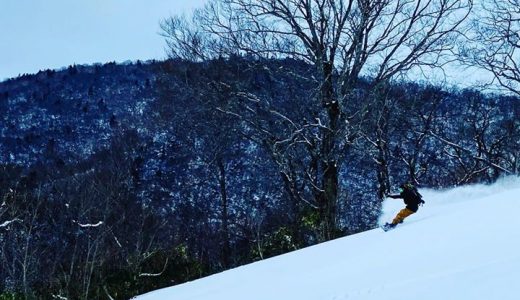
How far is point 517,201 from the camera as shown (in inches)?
303

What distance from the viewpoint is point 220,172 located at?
38625 millimetres

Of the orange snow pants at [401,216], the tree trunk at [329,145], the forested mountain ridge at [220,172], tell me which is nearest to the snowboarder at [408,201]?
the orange snow pants at [401,216]

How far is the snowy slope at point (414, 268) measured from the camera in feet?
13.8

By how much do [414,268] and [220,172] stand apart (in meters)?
33.6

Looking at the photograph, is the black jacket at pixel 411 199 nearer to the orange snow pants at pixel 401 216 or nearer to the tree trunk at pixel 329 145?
the orange snow pants at pixel 401 216

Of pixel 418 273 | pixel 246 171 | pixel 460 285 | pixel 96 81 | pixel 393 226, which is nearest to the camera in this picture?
pixel 460 285

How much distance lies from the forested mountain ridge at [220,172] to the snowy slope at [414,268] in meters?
7.13

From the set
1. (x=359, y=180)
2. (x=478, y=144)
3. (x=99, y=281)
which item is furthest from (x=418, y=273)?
(x=359, y=180)

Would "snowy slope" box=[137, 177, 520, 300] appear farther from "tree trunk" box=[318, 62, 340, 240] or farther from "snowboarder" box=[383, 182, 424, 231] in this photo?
"tree trunk" box=[318, 62, 340, 240]

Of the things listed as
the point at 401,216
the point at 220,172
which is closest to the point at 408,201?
the point at 401,216

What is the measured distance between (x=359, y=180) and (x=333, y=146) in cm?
2248

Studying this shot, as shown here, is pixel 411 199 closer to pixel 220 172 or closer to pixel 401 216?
pixel 401 216

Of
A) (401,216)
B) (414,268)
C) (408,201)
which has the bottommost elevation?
(414,268)

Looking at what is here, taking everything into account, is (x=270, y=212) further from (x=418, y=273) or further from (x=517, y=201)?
(x=418, y=273)
